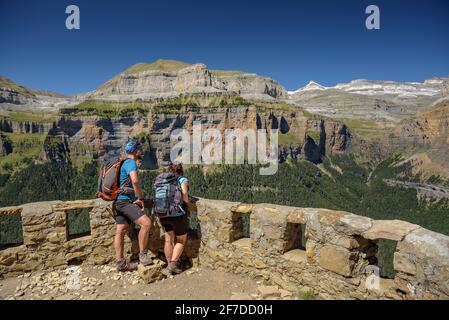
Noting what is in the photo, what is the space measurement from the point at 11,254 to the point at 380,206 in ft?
583

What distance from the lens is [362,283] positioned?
7.02m

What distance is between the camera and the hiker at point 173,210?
851 cm

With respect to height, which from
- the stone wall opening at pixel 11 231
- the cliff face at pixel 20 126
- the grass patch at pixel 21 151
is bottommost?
the stone wall opening at pixel 11 231

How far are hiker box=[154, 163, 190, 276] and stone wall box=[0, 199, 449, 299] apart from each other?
1.03m

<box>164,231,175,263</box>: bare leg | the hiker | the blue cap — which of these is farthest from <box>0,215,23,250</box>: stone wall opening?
the blue cap

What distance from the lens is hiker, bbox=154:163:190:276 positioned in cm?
851

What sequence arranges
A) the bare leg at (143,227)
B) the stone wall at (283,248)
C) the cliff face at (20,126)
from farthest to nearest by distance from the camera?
the cliff face at (20,126) → the bare leg at (143,227) → the stone wall at (283,248)

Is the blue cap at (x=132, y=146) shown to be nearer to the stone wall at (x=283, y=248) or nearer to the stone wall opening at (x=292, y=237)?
the stone wall at (x=283, y=248)

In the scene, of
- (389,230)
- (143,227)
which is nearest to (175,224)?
(143,227)

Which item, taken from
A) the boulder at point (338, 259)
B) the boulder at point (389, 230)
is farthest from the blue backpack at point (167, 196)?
the boulder at point (389, 230)

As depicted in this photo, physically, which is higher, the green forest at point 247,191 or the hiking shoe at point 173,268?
the hiking shoe at point 173,268

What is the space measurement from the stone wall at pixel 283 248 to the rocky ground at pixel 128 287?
367mm

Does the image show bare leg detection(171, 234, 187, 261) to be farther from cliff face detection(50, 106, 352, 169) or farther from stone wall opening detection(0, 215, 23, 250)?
cliff face detection(50, 106, 352, 169)
